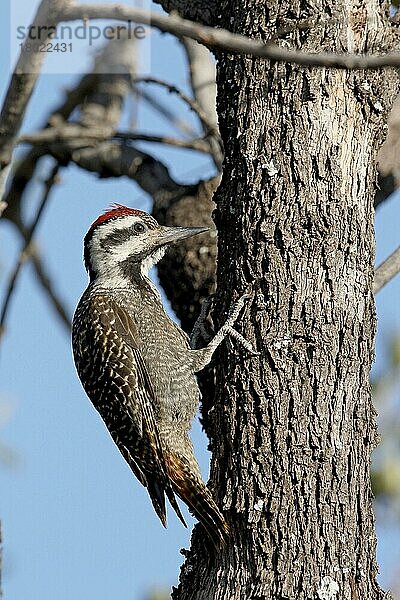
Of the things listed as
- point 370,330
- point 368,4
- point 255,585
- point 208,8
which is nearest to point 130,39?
point 208,8

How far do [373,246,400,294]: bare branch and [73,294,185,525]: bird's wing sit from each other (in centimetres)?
124

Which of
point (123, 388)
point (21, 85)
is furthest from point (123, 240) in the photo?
point (21, 85)

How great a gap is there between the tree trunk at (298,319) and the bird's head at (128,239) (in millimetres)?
836

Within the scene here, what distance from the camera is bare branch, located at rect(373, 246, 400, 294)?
17.0 feet

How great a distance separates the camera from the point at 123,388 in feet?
15.1

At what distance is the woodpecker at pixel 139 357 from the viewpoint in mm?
4574

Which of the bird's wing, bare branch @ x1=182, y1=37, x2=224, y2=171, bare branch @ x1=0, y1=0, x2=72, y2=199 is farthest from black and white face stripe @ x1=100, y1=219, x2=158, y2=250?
bare branch @ x1=182, y1=37, x2=224, y2=171

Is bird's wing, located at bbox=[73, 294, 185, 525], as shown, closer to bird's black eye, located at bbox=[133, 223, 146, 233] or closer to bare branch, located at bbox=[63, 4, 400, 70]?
bird's black eye, located at bbox=[133, 223, 146, 233]

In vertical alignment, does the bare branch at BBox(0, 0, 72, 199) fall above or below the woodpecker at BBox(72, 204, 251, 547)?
above

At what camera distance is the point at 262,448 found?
3891 mm

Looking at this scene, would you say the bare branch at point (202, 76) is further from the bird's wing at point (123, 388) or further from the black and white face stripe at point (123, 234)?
the bird's wing at point (123, 388)

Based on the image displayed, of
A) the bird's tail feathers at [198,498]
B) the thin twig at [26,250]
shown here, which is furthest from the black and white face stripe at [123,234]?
the bird's tail feathers at [198,498]

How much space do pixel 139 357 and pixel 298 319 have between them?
3.51 feet

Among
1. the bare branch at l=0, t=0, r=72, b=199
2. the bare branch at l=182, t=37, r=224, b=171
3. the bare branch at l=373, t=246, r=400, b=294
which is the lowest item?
the bare branch at l=373, t=246, r=400, b=294
